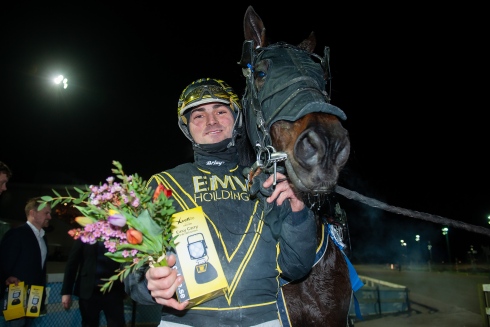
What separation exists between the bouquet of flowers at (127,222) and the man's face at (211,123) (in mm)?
863

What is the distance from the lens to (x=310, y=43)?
2865mm

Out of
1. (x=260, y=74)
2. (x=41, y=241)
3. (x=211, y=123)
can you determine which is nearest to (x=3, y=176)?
(x=41, y=241)

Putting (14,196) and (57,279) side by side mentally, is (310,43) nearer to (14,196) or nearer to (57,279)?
(57,279)

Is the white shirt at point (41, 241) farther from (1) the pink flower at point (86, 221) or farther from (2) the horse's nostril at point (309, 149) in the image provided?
(2) the horse's nostril at point (309, 149)

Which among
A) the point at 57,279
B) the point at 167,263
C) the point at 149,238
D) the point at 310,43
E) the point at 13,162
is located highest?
the point at 13,162

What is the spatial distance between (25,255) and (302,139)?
4.67 m

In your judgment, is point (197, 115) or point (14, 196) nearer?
point (197, 115)

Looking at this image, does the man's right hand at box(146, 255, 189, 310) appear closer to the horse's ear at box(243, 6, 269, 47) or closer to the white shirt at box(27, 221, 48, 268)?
the horse's ear at box(243, 6, 269, 47)

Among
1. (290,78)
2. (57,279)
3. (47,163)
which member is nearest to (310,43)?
(290,78)

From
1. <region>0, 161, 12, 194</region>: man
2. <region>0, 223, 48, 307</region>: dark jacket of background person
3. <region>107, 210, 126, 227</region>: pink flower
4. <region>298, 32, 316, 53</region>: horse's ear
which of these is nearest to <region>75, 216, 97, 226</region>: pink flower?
<region>107, 210, 126, 227</region>: pink flower

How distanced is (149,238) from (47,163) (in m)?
21.0

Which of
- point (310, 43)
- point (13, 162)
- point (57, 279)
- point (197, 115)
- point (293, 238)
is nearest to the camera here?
point (293, 238)

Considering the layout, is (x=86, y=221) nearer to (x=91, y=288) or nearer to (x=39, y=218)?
(x=39, y=218)

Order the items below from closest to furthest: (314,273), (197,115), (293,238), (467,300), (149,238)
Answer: (149,238) < (293,238) < (314,273) < (197,115) < (467,300)
